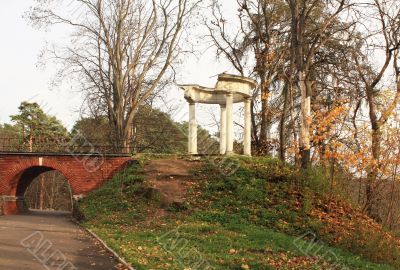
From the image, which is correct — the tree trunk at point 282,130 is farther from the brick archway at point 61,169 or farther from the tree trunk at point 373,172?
the brick archway at point 61,169

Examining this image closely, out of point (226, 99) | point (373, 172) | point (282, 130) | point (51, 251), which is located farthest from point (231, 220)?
point (226, 99)

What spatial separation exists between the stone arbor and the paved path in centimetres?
896

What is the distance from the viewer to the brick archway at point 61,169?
21.6m

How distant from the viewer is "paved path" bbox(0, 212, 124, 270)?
9109mm

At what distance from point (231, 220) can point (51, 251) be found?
20.3 ft

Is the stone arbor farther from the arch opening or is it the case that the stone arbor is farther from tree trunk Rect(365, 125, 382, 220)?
the arch opening

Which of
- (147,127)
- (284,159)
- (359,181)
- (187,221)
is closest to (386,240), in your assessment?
(359,181)

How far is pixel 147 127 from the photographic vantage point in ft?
108

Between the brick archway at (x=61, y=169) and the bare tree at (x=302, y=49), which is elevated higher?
the bare tree at (x=302, y=49)

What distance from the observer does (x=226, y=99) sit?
2072 cm

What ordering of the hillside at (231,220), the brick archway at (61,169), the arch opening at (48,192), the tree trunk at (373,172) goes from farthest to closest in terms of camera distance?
the arch opening at (48,192), the brick archway at (61,169), the tree trunk at (373,172), the hillside at (231,220)

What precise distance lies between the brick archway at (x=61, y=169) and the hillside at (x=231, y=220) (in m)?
0.97

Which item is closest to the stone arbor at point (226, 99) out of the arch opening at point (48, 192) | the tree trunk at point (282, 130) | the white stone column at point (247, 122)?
the white stone column at point (247, 122)

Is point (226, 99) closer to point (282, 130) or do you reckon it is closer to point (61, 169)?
point (282, 130)
